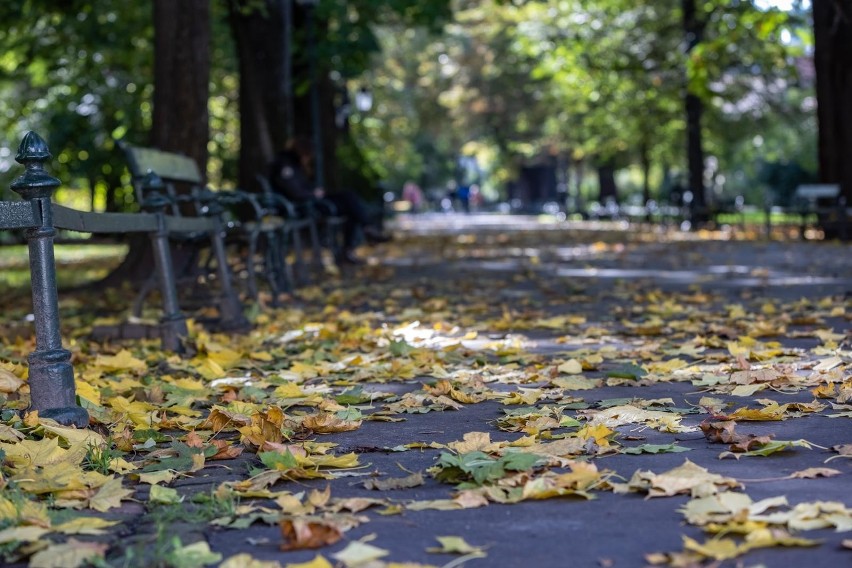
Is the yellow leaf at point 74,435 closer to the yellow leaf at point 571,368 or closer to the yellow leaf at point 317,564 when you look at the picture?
the yellow leaf at point 317,564

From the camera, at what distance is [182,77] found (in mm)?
13820

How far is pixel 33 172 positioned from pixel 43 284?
428mm

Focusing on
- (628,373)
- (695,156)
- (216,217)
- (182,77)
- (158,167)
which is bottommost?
(628,373)

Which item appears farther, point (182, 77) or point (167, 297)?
point (182, 77)

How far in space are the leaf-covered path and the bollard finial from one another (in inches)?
33.5

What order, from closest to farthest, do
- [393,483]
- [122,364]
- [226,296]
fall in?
1. [393,483]
2. [122,364]
3. [226,296]

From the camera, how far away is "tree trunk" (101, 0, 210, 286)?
538 inches

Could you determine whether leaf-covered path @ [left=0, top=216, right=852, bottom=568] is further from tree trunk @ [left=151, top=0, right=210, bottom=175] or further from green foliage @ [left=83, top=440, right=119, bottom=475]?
tree trunk @ [left=151, top=0, right=210, bottom=175]

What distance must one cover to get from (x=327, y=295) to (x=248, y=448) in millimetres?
7933

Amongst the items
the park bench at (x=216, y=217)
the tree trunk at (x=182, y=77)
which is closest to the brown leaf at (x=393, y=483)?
the park bench at (x=216, y=217)

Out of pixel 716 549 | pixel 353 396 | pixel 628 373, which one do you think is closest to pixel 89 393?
pixel 353 396

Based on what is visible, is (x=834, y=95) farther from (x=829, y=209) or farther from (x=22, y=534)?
(x=22, y=534)

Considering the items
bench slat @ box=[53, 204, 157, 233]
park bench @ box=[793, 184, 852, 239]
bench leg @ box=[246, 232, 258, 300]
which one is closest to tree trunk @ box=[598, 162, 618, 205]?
park bench @ box=[793, 184, 852, 239]

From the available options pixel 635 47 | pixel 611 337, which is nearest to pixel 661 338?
pixel 611 337
